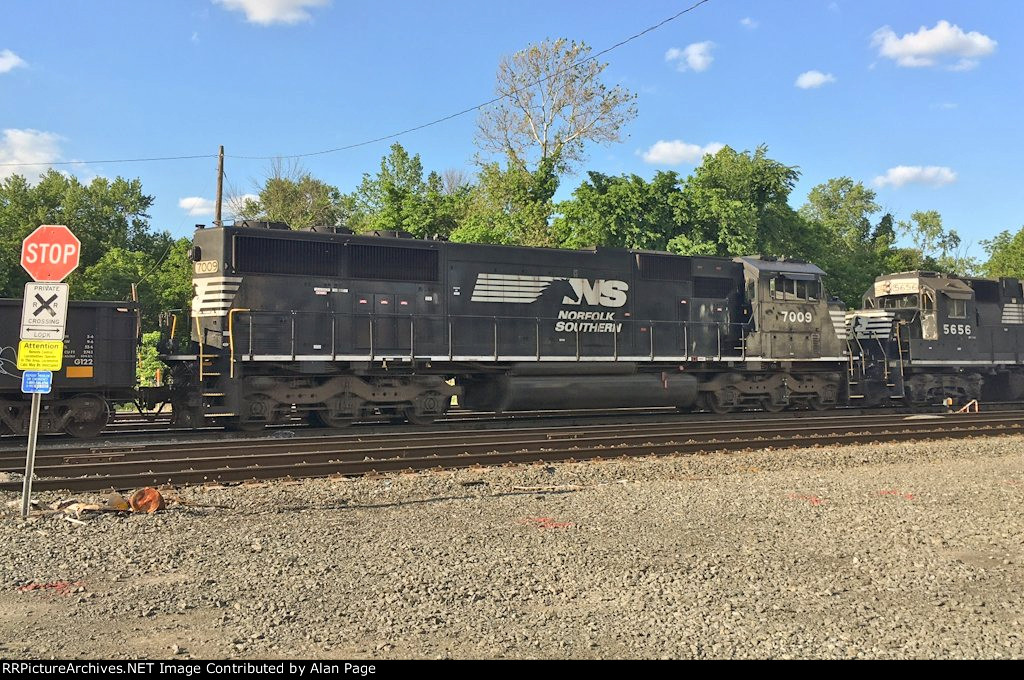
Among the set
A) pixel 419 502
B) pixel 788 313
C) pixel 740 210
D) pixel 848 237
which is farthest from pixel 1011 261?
pixel 419 502

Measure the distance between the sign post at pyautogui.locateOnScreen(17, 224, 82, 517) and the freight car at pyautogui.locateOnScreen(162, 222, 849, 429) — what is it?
19.8 ft

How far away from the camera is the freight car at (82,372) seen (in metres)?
12.2

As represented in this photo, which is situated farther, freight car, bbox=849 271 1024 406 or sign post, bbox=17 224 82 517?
freight car, bbox=849 271 1024 406

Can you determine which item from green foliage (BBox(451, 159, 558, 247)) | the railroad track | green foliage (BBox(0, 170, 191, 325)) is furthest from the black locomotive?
green foliage (BBox(0, 170, 191, 325))

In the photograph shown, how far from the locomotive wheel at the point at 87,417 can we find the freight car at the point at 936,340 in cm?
1598

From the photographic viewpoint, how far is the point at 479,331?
1566 cm

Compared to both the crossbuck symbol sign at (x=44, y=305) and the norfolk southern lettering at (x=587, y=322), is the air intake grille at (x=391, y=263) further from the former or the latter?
the crossbuck symbol sign at (x=44, y=305)

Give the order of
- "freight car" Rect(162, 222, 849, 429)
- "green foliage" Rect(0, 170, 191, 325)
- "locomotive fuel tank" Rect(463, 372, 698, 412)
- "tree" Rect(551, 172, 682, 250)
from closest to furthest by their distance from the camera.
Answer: "freight car" Rect(162, 222, 849, 429) < "locomotive fuel tank" Rect(463, 372, 698, 412) < "tree" Rect(551, 172, 682, 250) < "green foliage" Rect(0, 170, 191, 325)

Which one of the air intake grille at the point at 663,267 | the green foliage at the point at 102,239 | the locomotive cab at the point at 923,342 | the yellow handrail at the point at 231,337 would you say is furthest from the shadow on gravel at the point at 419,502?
the green foliage at the point at 102,239

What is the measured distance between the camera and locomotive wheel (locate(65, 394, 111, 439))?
12695 mm

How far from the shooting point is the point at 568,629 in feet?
14.7

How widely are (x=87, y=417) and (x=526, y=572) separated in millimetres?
9928

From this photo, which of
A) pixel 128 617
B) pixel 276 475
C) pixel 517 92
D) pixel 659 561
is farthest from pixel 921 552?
pixel 517 92

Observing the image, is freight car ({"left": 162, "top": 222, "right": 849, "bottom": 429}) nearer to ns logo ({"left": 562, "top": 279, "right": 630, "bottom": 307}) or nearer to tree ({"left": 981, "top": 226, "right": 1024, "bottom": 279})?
ns logo ({"left": 562, "top": 279, "right": 630, "bottom": 307})
